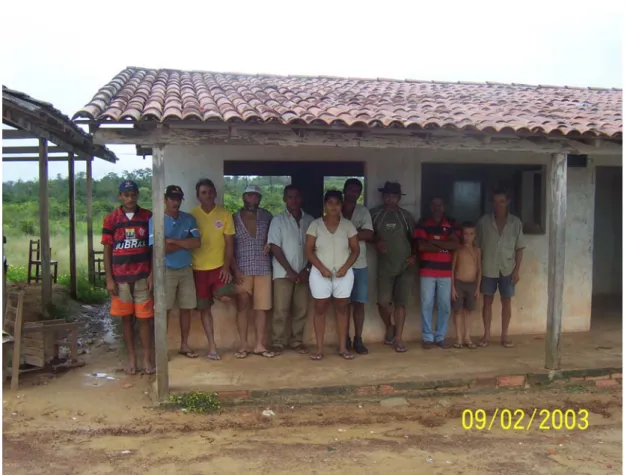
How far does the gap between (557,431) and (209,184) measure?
4074 millimetres

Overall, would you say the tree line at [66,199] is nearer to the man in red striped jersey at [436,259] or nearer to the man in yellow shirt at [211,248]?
the man in yellow shirt at [211,248]

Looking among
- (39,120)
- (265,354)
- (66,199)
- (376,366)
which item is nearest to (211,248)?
(265,354)

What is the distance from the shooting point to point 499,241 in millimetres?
6672

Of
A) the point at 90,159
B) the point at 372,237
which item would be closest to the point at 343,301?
the point at 372,237

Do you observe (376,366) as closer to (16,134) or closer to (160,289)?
(160,289)

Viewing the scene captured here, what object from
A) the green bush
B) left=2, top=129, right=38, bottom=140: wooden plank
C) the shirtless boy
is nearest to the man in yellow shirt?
the green bush

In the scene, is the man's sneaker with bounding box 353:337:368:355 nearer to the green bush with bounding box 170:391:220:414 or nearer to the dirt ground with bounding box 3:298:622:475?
the dirt ground with bounding box 3:298:622:475

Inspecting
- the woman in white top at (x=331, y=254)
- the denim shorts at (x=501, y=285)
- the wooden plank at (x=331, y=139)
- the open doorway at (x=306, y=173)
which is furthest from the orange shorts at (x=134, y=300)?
the denim shorts at (x=501, y=285)

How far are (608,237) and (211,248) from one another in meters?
7.92

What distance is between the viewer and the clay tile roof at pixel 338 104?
15.8 ft

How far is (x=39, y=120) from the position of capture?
7.32 metres

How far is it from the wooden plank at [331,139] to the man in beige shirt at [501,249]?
3.82 ft

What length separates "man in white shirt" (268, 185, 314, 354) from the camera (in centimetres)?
624

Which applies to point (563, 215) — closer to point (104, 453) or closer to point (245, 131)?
point (245, 131)
